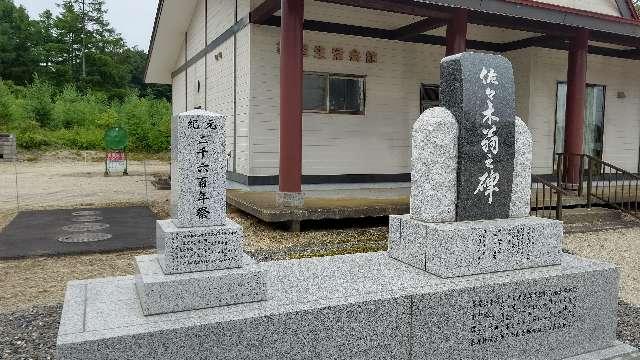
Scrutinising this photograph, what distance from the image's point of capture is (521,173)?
445 cm

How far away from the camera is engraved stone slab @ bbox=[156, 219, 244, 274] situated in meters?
3.38

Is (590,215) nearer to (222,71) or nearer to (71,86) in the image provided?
(222,71)

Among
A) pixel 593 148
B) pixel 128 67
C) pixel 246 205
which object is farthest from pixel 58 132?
pixel 593 148

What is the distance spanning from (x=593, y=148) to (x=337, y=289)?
1348cm

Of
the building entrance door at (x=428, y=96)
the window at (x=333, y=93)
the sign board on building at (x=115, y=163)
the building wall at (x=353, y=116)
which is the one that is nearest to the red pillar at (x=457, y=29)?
the building wall at (x=353, y=116)

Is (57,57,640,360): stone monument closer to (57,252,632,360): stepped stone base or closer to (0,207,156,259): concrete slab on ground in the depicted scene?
(57,252,632,360): stepped stone base

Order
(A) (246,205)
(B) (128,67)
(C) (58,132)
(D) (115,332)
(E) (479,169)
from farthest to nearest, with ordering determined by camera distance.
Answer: (B) (128,67)
(C) (58,132)
(A) (246,205)
(E) (479,169)
(D) (115,332)

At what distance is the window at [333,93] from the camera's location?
35.9ft

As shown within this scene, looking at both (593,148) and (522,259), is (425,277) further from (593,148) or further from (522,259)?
(593,148)

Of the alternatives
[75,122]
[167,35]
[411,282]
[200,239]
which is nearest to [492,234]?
[411,282]

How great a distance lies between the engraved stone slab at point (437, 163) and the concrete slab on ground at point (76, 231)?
496 cm

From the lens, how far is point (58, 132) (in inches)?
1265

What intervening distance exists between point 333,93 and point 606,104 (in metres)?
8.70

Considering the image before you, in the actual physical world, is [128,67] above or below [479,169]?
above
